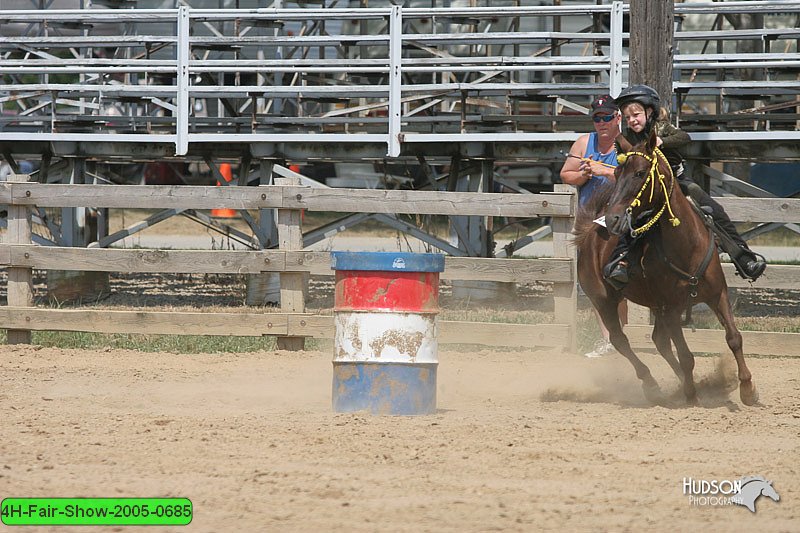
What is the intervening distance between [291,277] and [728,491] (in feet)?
18.8

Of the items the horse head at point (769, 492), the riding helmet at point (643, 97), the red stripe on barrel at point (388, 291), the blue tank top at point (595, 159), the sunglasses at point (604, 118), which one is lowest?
the horse head at point (769, 492)

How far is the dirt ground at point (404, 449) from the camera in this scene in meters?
4.89

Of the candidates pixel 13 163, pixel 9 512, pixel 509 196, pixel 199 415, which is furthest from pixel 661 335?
pixel 13 163

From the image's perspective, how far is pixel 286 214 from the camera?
10.4 metres

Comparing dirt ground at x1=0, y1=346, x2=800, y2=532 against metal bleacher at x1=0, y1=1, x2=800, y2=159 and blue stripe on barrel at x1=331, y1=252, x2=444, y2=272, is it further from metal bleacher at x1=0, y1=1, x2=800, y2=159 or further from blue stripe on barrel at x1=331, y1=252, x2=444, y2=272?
metal bleacher at x1=0, y1=1, x2=800, y2=159

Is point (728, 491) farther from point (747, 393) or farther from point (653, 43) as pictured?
point (653, 43)

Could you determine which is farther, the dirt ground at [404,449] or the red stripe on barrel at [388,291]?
the red stripe on barrel at [388,291]

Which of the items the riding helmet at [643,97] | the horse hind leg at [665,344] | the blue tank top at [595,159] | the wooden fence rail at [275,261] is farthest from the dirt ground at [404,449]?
the riding helmet at [643,97]

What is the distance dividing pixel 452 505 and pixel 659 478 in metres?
1.19

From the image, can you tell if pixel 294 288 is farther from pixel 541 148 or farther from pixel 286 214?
pixel 541 148

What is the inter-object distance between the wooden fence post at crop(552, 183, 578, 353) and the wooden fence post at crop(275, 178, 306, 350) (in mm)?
2357

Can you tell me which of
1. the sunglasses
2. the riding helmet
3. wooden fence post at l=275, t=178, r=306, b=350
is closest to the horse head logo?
the riding helmet

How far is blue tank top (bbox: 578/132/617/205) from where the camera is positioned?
8812 mm

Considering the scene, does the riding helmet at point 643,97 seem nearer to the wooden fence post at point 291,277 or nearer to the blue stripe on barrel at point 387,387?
the blue stripe on barrel at point 387,387
